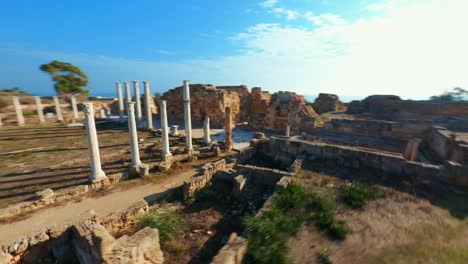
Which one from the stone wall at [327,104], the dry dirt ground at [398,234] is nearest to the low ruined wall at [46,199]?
the dry dirt ground at [398,234]

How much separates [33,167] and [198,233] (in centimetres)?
1034

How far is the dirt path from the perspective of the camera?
592 cm

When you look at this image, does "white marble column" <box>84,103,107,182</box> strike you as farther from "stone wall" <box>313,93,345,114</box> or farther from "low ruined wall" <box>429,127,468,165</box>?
"stone wall" <box>313,93,345,114</box>

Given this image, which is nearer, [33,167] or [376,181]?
[376,181]

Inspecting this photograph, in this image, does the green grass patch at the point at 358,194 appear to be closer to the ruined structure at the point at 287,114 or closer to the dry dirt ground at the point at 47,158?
the dry dirt ground at the point at 47,158

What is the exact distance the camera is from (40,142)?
15547 mm

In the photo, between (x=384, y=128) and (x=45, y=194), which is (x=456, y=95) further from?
(x=45, y=194)

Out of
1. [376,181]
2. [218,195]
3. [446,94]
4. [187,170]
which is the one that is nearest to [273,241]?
[218,195]

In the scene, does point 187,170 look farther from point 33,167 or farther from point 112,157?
point 33,167

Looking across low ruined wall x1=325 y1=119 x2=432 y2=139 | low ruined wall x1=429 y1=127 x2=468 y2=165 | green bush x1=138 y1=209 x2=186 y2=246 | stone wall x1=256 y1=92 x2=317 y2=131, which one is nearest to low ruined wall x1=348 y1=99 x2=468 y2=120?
low ruined wall x1=325 y1=119 x2=432 y2=139

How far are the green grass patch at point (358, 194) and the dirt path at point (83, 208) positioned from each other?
6546 millimetres

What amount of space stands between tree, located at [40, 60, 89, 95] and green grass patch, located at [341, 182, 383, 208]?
3944cm

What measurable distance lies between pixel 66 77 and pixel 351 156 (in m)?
39.9

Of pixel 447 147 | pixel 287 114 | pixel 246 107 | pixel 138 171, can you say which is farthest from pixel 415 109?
pixel 138 171
